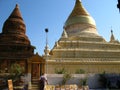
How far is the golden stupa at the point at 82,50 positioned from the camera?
2859 cm

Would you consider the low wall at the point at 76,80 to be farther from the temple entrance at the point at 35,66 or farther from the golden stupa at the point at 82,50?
the golden stupa at the point at 82,50

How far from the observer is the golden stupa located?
93.8 feet

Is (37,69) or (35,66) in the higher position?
(35,66)

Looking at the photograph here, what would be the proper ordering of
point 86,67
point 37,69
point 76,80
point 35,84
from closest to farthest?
point 35,84 → point 37,69 → point 76,80 → point 86,67

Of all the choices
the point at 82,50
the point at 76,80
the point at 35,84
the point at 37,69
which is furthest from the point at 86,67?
the point at 35,84

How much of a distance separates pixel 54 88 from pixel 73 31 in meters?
21.0

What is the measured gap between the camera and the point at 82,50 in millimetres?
30578

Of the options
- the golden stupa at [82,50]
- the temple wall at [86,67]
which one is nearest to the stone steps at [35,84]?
the golden stupa at [82,50]

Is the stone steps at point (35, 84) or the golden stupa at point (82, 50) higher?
the golden stupa at point (82, 50)

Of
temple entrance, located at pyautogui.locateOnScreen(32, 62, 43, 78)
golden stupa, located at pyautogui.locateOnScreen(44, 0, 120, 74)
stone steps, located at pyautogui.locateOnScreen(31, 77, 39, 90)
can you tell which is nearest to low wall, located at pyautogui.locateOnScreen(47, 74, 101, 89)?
temple entrance, located at pyautogui.locateOnScreen(32, 62, 43, 78)

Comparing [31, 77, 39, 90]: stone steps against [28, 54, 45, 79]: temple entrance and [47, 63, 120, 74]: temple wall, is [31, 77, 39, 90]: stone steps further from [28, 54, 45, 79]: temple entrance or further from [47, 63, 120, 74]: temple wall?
[47, 63, 120, 74]: temple wall

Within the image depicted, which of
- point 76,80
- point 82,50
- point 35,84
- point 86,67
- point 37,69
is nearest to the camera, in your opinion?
point 35,84

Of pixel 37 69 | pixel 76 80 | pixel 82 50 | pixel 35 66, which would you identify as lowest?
pixel 76 80

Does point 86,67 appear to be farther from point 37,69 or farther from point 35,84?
point 35,84
